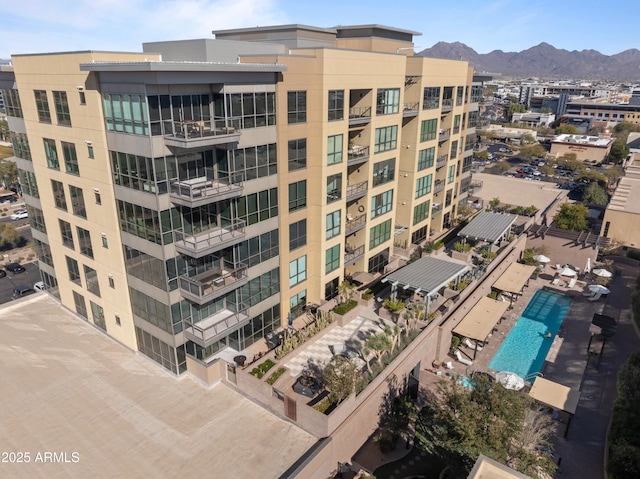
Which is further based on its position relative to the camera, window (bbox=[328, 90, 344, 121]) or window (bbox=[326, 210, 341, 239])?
window (bbox=[326, 210, 341, 239])

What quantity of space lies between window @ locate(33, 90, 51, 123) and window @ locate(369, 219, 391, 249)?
26.6 meters

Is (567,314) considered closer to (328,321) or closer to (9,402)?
(328,321)

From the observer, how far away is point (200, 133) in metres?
24.0

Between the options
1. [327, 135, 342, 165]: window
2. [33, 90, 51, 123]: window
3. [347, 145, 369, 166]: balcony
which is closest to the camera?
[33, 90, 51, 123]: window

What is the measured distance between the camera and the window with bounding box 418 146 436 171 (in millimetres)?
46500

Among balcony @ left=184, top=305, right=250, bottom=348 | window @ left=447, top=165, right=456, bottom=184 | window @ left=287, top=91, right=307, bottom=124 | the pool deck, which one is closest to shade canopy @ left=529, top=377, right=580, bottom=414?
the pool deck

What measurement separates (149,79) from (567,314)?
4410cm

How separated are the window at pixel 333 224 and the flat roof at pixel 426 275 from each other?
625 cm

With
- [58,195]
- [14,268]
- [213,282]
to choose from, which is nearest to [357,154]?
[213,282]

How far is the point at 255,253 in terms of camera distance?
99.2ft

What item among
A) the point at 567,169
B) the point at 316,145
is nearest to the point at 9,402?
the point at 316,145

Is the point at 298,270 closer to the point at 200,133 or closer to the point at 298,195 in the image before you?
the point at 298,195

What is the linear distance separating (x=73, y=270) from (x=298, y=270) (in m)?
17.0

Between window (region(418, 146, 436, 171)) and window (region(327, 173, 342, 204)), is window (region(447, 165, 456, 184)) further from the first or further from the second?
window (region(327, 173, 342, 204))
